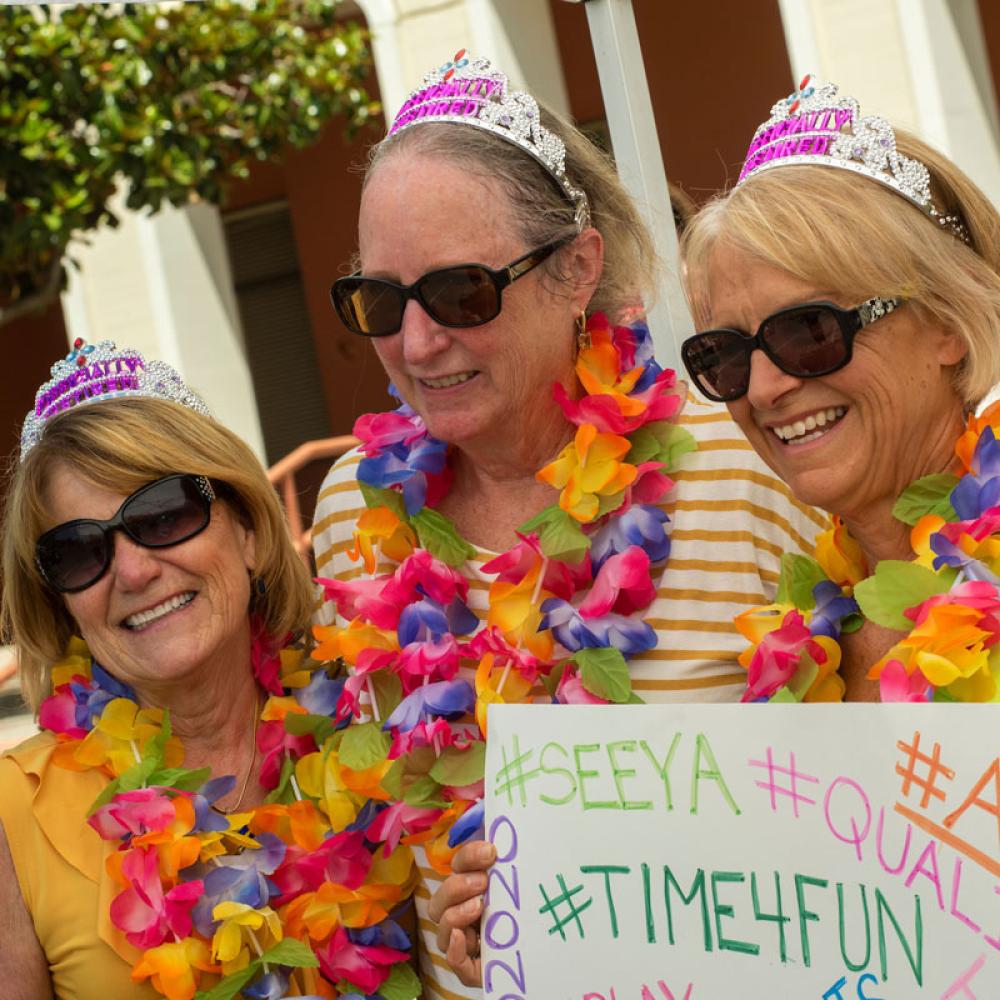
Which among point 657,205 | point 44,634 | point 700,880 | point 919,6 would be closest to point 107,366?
point 44,634

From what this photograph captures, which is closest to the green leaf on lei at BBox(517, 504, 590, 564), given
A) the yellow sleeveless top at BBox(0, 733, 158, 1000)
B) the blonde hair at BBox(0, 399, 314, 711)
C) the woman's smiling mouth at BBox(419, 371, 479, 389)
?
the woman's smiling mouth at BBox(419, 371, 479, 389)

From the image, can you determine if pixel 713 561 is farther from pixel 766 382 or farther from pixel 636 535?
pixel 766 382

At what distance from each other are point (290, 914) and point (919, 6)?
238 inches

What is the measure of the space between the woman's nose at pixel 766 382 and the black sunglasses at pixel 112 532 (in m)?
0.98

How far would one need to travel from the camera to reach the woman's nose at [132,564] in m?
2.26

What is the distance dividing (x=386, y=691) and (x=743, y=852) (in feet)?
2.47

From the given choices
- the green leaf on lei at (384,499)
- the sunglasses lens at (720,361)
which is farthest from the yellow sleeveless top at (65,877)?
the sunglasses lens at (720,361)

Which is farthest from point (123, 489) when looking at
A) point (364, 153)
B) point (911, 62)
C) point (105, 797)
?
point (364, 153)

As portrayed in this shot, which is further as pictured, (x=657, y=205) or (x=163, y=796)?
(x=657, y=205)

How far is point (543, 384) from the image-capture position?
215 centimetres

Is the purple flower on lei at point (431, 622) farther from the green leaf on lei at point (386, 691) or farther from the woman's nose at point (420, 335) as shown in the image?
the woman's nose at point (420, 335)

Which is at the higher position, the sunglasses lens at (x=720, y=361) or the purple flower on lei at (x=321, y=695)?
the sunglasses lens at (x=720, y=361)

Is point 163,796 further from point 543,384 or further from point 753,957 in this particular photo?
point 753,957

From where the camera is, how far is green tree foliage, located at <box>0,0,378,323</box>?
20.9ft
